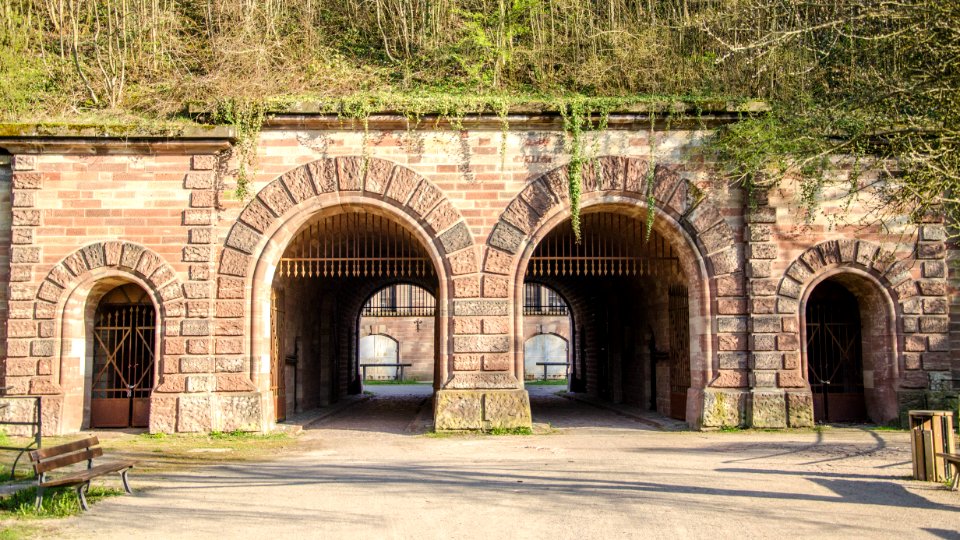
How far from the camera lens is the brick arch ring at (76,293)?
12.1m

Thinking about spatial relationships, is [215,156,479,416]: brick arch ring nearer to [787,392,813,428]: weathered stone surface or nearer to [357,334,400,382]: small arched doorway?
[787,392,813,428]: weathered stone surface

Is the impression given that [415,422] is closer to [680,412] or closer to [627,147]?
[680,412]

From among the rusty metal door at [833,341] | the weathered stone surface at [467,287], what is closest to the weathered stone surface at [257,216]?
the weathered stone surface at [467,287]

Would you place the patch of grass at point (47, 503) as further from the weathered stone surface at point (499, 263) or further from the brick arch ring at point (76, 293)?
the weathered stone surface at point (499, 263)

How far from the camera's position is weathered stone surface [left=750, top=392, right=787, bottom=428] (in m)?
12.2

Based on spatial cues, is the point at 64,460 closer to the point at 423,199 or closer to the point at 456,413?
the point at 456,413

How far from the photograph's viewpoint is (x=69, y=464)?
705 cm

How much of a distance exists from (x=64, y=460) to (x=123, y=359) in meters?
6.59

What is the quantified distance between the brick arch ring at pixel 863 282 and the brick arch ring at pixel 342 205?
4638 mm

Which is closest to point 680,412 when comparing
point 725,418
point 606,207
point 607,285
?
point 725,418

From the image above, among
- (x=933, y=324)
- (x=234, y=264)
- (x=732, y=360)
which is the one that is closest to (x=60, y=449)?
(x=234, y=264)

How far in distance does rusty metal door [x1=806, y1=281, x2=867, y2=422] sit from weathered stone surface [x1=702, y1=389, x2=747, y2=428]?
6.28 ft

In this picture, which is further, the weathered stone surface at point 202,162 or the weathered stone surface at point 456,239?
the weathered stone surface at point 456,239

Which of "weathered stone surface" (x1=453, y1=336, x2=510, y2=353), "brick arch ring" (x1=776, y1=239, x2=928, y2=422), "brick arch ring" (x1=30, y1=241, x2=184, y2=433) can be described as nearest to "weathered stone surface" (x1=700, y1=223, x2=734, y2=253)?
"brick arch ring" (x1=776, y1=239, x2=928, y2=422)
